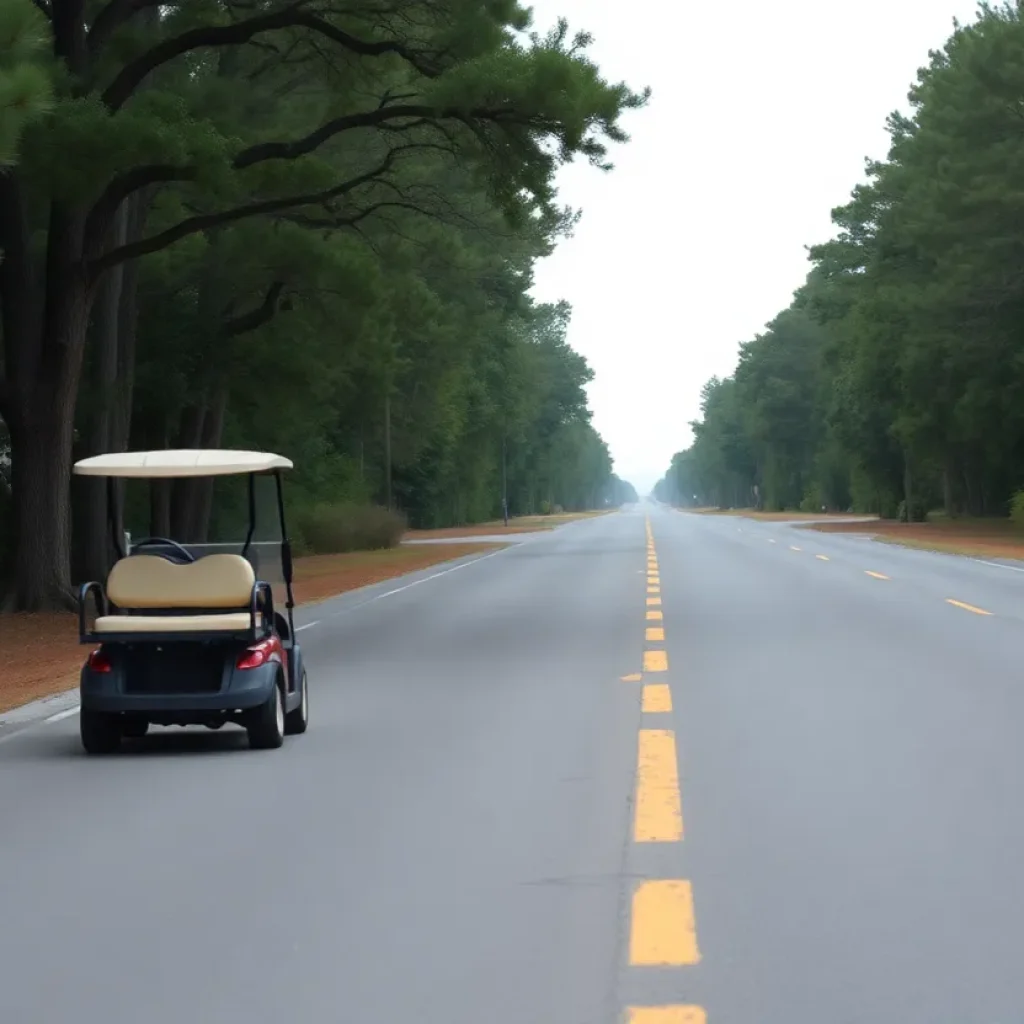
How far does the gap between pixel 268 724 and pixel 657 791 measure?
110 inches

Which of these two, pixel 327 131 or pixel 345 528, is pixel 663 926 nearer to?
pixel 327 131

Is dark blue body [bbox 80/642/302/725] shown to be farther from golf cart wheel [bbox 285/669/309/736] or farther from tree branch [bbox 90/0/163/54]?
tree branch [bbox 90/0/163/54]

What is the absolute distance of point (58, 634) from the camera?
22.5 meters

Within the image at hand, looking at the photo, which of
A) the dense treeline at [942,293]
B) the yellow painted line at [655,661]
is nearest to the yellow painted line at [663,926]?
the yellow painted line at [655,661]

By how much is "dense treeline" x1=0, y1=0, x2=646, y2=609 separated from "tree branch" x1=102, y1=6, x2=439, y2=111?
4 centimetres

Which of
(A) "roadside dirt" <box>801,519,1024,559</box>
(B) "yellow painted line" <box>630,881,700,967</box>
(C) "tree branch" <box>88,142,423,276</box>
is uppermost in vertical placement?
(C) "tree branch" <box>88,142,423,276</box>

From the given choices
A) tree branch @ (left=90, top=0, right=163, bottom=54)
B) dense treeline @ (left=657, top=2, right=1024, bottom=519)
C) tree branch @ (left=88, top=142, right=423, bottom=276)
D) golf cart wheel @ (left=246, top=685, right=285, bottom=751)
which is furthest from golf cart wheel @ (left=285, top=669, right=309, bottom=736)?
dense treeline @ (left=657, top=2, right=1024, bottom=519)

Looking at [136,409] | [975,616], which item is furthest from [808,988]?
[136,409]

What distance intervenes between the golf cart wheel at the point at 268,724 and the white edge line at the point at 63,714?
8.65 ft

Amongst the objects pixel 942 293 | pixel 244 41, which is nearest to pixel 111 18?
pixel 244 41

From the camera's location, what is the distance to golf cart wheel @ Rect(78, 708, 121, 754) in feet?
34.3

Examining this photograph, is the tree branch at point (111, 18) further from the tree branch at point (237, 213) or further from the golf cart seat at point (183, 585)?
the golf cart seat at point (183, 585)

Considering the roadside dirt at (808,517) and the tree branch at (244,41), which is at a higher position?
the tree branch at (244,41)

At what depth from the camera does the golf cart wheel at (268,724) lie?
10.4 metres
